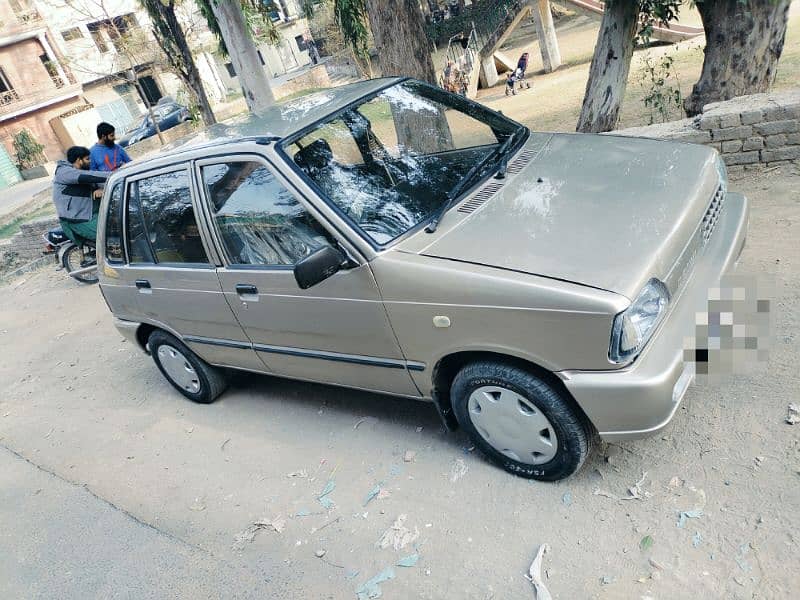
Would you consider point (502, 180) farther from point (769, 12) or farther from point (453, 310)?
point (769, 12)

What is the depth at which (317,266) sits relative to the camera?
2.73 m

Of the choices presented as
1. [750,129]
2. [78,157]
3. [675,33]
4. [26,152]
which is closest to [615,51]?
Result: [750,129]

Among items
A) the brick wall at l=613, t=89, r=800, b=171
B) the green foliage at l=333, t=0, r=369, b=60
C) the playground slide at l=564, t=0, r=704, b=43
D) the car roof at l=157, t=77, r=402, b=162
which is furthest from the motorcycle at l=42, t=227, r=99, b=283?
the playground slide at l=564, t=0, r=704, b=43

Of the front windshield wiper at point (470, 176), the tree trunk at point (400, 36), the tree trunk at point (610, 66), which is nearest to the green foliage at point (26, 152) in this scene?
the tree trunk at point (400, 36)

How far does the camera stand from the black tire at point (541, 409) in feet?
8.59

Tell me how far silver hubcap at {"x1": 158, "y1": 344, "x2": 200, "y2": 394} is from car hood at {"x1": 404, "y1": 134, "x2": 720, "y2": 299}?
8.41 ft

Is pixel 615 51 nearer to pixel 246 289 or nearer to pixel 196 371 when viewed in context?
pixel 246 289

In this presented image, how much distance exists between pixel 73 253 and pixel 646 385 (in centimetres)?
956

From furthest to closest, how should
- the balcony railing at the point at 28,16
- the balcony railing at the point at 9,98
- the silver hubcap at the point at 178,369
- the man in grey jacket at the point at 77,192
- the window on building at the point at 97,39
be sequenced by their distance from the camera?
the window on building at the point at 97,39 → the balcony railing at the point at 28,16 → the balcony railing at the point at 9,98 → the man in grey jacket at the point at 77,192 → the silver hubcap at the point at 178,369

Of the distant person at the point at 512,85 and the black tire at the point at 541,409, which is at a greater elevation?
→ the black tire at the point at 541,409

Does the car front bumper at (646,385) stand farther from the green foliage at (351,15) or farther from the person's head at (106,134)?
the green foliage at (351,15)

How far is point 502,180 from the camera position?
10.6 ft

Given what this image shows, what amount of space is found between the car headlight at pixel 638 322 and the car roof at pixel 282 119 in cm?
205

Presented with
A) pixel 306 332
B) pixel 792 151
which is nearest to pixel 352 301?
pixel 306 332
